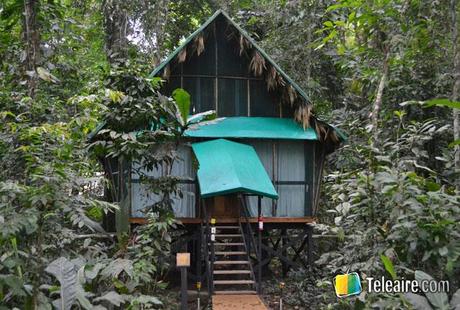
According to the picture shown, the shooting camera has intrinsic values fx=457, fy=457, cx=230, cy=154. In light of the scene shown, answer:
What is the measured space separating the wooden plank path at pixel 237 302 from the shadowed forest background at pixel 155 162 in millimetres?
985

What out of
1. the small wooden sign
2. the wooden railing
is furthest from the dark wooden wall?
the small wooden sign

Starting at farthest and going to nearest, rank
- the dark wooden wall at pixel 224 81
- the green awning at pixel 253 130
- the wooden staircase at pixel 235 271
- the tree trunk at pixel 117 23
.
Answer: the tree trunk at pixel 117 23 → the dark wooden wall at pixel 224 81 → the green awning at pixel 253 130 → the wooden staircase at pixel 235 271

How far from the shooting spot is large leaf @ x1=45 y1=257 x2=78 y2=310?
2.93m

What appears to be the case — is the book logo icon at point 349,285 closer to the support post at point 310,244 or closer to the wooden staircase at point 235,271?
the wooden staircase at point 235,271

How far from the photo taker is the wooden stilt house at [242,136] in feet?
30.9

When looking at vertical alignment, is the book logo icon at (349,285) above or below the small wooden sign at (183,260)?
above

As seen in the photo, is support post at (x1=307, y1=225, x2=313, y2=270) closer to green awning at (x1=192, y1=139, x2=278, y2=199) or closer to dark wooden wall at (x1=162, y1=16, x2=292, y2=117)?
green awning at (x1=192, y1=139, x2=278, y2=199)

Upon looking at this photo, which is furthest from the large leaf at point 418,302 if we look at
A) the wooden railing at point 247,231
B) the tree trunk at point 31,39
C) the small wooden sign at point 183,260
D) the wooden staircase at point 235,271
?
the wooden railing at point 247,231

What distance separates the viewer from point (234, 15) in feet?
46.7

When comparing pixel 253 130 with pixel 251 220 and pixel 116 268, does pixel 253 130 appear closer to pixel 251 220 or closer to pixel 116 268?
pixel 251 220

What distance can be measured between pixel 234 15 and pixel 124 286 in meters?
11.5

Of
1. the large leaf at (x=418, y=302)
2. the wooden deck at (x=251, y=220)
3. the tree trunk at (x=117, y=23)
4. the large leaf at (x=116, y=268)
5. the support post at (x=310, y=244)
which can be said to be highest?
the tree trunk at (x=117, y=23)

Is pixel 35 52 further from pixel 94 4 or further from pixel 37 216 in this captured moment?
pixel 94 4

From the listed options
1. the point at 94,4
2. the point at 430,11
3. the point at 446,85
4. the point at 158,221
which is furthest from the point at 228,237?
the point at 94,4
